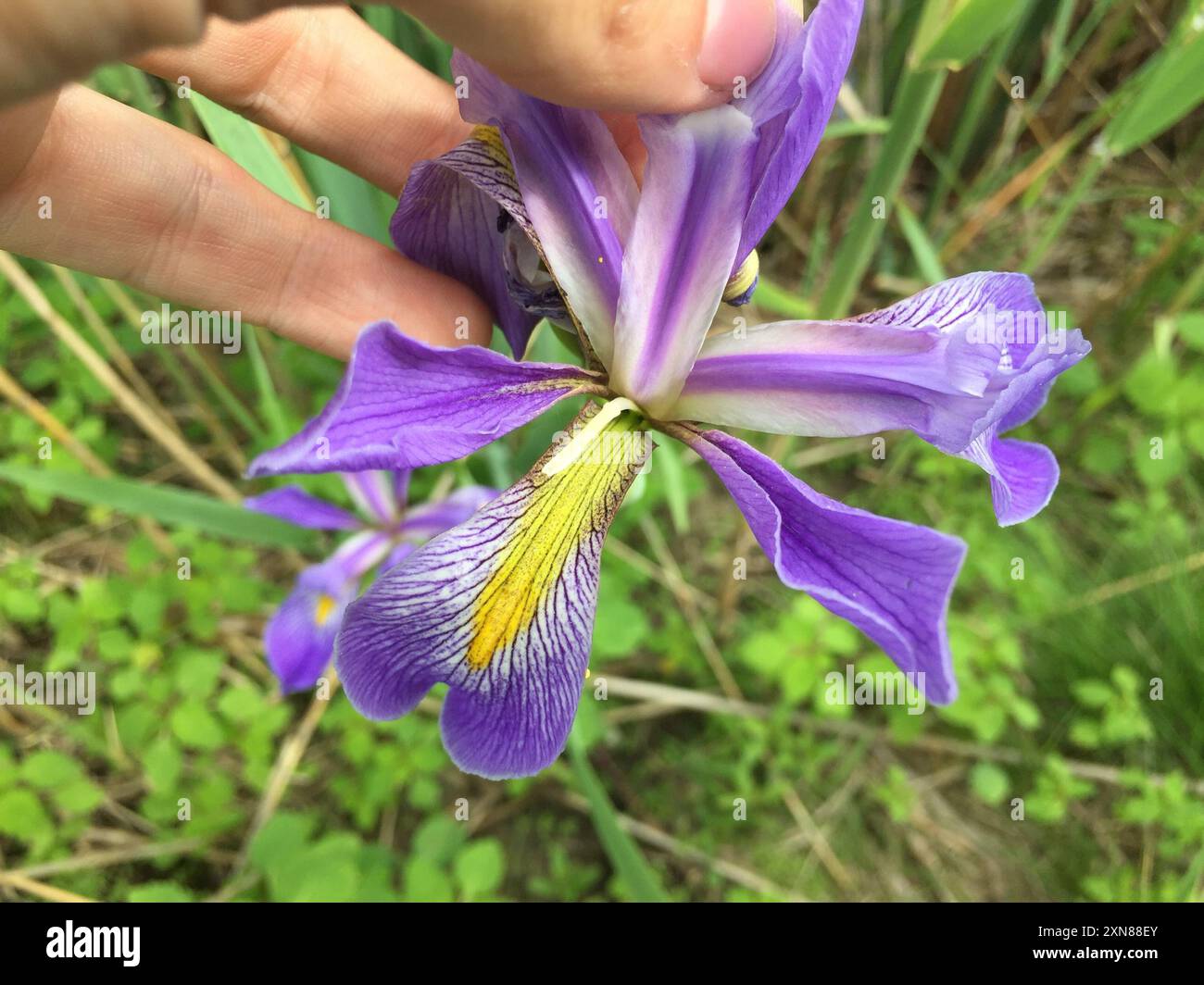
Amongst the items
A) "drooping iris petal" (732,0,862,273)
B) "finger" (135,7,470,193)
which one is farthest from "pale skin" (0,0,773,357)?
"drooping iris petal" (732,0,862,273)

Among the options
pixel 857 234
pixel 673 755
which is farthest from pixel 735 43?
pixel 673 755

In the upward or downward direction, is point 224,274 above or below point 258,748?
above

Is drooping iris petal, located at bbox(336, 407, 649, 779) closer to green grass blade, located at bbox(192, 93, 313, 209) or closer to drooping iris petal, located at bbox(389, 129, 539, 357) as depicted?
drooping iris petal, located at bbox(389, 129, 539, 357)

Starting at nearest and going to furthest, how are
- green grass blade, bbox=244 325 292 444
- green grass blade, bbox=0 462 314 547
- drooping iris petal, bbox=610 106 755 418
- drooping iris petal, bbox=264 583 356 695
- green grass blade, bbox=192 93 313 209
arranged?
drooping iris petal, bbox=610 106 755 418 < green grass blade, bbox=192 93 313 209 < green grass blade, bbox=0 462 314 547 < green grass blade, bbox=244 325 292 444 < drooping iris petal, bbox=264 583 356 695

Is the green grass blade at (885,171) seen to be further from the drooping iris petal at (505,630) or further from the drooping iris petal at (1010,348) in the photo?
the drooping iris petal at (505,630)

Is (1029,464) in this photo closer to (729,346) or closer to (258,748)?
(729,346)

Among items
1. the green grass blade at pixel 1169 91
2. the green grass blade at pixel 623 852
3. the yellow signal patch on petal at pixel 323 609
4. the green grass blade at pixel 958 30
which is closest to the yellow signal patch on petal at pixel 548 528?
the green grass blade at pixel 623 852
